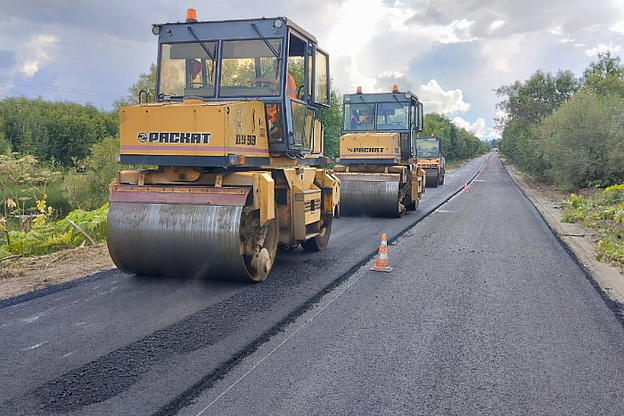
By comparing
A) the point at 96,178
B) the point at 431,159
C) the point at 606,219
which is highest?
the point at 431,159

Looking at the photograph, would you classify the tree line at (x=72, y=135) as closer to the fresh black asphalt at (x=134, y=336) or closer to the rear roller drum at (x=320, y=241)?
the rear roller drum at (x=320, y=241)

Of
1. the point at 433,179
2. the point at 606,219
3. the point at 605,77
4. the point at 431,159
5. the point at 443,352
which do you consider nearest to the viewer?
the point at 443,352

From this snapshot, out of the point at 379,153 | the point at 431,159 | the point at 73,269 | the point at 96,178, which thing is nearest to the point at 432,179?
the point at 431,159

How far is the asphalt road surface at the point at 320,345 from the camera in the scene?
357cm

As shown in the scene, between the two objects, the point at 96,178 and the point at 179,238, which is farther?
the point at 96,178

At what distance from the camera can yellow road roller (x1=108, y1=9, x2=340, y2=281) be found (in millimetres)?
6012

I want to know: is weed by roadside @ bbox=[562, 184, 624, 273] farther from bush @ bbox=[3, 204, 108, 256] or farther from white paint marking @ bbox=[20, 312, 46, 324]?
bush @ bbox=[3, 204, 108, 256]

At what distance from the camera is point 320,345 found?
4.54 m

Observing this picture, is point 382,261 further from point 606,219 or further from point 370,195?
point 606,219

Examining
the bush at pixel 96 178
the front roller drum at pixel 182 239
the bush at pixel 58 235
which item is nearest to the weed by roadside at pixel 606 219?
the front roller drum at pixel 182 239

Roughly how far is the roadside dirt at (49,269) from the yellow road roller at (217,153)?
103 cm

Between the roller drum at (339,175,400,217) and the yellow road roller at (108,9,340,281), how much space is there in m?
5.62

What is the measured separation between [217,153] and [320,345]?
2.53m

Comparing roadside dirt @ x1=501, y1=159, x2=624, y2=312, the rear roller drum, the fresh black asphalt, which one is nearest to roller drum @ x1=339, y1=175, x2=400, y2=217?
roadside dirt @ x1=501, y1=159, x2=624, y2=312
